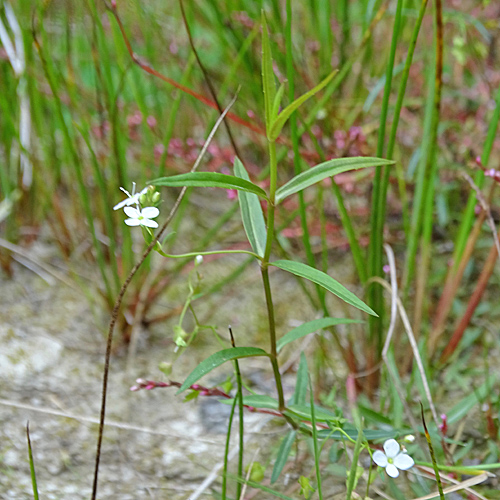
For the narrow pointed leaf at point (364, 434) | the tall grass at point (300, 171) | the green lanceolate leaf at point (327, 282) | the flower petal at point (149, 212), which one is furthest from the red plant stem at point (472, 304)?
the flower petal at point (149, 212)

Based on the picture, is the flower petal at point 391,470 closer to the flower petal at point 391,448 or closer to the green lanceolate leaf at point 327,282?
the flower petal at point 391,448

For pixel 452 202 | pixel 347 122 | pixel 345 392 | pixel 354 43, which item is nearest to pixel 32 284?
pixel 345 392

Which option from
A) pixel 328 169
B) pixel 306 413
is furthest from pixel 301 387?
pixel 328 169

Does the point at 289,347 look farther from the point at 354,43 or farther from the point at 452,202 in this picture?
the point at 354,43

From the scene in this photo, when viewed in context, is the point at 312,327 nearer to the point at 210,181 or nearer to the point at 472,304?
the point at 210,181

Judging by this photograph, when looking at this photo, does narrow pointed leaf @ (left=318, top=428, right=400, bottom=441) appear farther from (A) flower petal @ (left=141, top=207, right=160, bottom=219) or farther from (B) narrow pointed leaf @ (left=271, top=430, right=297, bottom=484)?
(A) flower petal @ (left=141, top=207, right=160, bottom=219)
